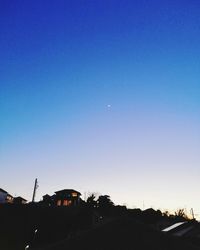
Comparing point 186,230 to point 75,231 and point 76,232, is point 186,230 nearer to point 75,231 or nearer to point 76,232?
point 75,231

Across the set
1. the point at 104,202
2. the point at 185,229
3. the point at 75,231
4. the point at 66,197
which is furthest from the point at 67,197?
the point at 185,229

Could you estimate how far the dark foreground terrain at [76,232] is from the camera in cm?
1255

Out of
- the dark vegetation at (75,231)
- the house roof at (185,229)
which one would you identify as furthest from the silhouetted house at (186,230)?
the dark vegetation at (75,231)

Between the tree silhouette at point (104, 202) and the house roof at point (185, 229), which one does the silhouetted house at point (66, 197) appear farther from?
the house roof at point (185, 229)

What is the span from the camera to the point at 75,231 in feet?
90.4

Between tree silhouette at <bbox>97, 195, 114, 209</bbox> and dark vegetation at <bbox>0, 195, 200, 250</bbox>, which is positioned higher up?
tree silhouette at <bbox>97, 195, 114, 209</bbox>

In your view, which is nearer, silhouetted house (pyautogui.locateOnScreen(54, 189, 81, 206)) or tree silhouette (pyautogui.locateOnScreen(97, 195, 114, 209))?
tree silhouette (pyautogui.locateOnScreen(97, 195, 114, 209))

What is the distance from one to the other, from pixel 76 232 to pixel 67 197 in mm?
47724

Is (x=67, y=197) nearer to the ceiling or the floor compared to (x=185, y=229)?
nearer to the ceiling

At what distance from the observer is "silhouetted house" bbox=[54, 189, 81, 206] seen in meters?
62.5

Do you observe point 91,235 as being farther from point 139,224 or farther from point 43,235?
point 43,235

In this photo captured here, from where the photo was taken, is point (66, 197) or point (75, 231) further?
point (66, 197)

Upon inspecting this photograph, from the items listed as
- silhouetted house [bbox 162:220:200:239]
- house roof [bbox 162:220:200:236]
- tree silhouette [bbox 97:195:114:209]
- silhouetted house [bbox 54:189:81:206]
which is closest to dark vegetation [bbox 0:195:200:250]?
silhouetted house [bbox 162:220:200:239]

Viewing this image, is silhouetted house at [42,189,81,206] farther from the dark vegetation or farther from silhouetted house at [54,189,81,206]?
the dark vegetation
